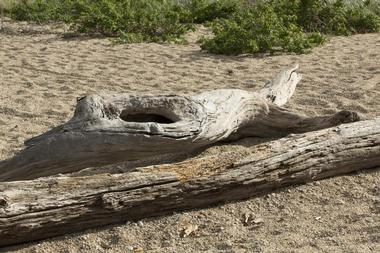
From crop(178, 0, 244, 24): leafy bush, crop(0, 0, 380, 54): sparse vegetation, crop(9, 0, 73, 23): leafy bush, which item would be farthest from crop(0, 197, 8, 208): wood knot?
crop(178, 0, 244, 24): leafy bush

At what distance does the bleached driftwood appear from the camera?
12.5 ft

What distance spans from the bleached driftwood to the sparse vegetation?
4175 mm

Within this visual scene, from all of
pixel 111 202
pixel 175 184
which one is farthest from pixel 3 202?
pixel 175 184

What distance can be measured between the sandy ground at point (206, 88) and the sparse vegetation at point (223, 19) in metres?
0.31

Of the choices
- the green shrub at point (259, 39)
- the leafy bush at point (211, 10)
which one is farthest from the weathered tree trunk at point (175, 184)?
the leafy bush at point (211, 10)

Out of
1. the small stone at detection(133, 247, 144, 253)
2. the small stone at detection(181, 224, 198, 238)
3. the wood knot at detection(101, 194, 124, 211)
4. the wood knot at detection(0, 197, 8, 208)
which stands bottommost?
the small stone at detection(133, 247, 144, 253)

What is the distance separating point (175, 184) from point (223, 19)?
7.47m

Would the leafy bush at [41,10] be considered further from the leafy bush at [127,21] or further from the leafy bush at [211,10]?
the leafy bush at [211,10]

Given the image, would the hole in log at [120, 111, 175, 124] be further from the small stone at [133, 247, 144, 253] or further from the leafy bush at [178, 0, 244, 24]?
the leafy bush at [178, 0, 244, 24]

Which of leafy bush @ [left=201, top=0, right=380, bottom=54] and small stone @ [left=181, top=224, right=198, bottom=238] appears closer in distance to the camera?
small stone @ [left=181, top=224, right=198, bottom=238]

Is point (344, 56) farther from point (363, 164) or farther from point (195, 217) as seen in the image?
point (195, 217)

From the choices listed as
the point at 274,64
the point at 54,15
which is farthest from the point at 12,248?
the point at 54,15

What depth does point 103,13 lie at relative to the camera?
33.1ft

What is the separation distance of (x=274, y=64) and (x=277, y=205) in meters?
4.36
